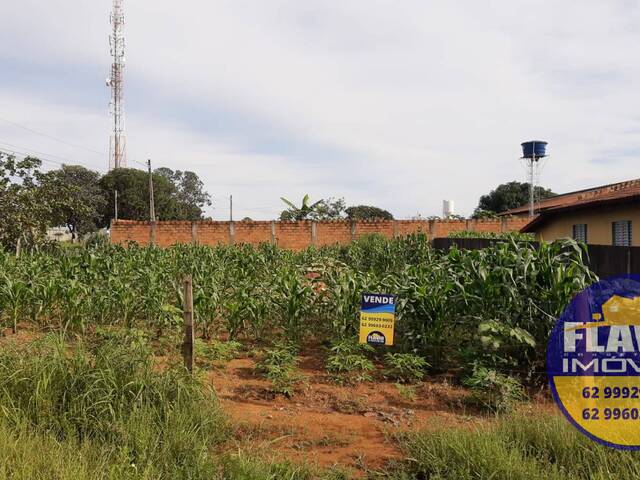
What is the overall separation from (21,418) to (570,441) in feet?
13.2

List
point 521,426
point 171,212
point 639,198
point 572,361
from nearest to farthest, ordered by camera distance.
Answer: point 521,426
point 572,361
point 639,198
point 171,212

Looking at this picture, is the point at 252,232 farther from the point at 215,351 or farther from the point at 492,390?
the point at 492,390

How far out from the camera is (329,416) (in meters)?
4.43

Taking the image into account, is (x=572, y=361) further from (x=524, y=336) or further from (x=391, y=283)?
(x=391, y=283)

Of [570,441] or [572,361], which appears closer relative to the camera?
[570,441]

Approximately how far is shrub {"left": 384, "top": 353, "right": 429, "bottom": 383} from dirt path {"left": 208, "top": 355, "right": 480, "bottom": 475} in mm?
170

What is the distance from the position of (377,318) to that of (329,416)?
1.20 metres

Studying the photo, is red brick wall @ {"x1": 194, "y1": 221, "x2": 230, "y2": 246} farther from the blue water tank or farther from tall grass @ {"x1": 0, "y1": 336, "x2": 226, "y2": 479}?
the blue water tank

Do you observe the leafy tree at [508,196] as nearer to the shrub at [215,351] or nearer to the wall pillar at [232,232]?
the wall pillar at [232,232]

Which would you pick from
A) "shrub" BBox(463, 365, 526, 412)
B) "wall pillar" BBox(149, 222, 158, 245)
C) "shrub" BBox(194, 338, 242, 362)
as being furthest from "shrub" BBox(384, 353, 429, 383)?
"wall pillar" BBox(149, 222, 158, 245)

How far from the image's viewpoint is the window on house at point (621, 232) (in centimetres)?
1385

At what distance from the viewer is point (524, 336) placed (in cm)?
486

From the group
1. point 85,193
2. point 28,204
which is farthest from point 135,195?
point 28,204

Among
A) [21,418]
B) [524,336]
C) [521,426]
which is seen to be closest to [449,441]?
[521,426]
